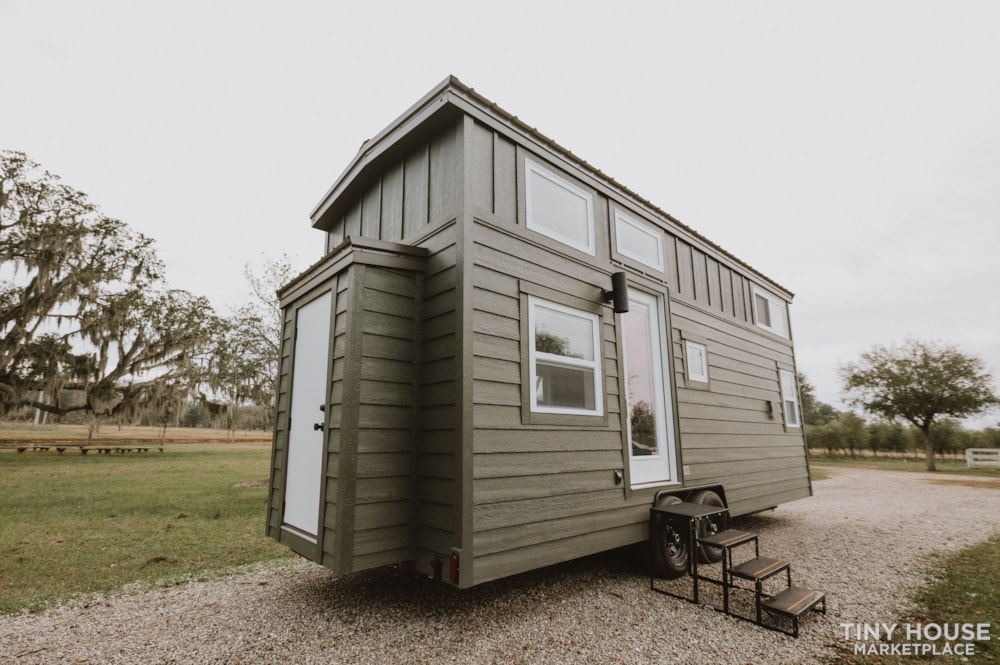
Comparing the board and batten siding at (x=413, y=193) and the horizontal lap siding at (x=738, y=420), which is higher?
the board and batten siding at (x=413, y=193)

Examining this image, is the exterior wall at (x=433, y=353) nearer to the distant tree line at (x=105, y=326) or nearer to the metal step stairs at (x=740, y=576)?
the metal step stairs at (x=740, y=576)

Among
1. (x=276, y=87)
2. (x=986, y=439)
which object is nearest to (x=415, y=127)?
(x=276, y=87)

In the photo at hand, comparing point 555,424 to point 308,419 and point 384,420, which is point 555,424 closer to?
point 384,420

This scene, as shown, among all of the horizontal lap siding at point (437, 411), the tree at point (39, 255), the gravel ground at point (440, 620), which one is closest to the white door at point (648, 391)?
the gravel ground at point (440, 620)

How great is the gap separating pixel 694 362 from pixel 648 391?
3.62 ft

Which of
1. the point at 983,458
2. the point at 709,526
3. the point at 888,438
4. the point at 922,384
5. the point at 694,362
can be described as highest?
the point at 922,384

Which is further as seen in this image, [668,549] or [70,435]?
[70,435]

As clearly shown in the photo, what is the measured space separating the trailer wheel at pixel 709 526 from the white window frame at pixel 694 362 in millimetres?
1448

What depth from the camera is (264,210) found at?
17.0 m

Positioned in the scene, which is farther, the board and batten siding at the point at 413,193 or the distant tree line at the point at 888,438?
the distant tree line at the point at 888,438

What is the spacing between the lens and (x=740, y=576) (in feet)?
11.2

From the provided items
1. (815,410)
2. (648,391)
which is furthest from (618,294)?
(815,410)

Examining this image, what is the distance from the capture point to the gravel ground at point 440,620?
9.36 ft

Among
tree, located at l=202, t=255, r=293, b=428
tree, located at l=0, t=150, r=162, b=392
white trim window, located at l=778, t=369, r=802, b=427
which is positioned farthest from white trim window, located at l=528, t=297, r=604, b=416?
tree, located at l=0, t=150, r=162, b=392
